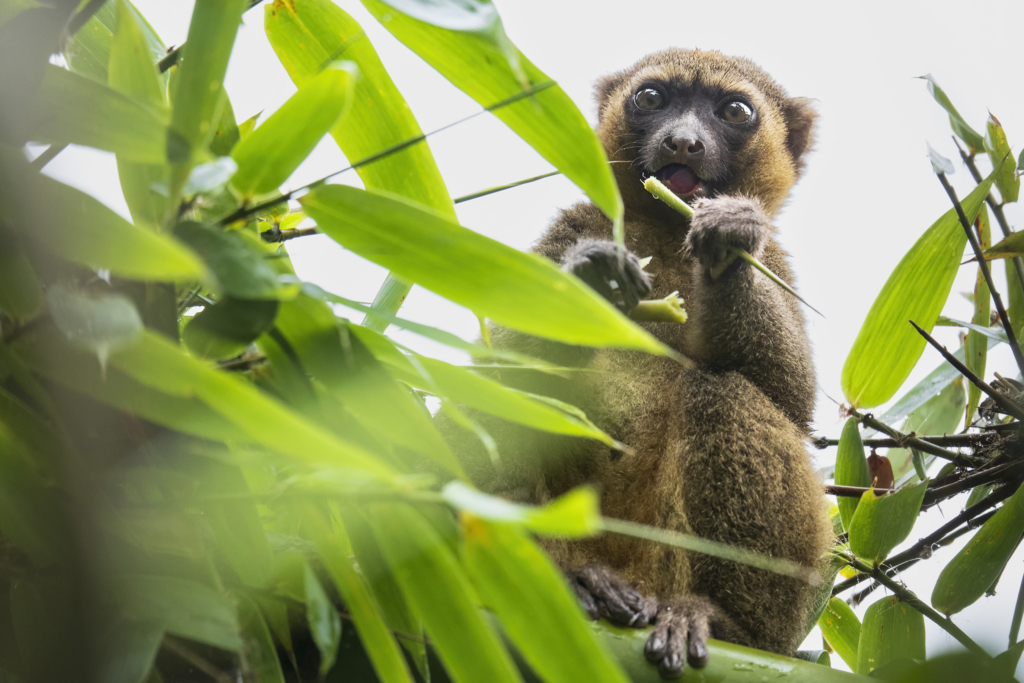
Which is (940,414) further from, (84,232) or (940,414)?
(84,232)

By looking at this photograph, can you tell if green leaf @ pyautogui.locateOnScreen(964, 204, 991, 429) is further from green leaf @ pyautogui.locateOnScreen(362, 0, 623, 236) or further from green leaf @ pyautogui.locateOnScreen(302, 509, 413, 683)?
green leaf @ pyautogui.locateOnScreen(302, 509, 413, 683)

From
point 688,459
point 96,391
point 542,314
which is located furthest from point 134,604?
point 688,459

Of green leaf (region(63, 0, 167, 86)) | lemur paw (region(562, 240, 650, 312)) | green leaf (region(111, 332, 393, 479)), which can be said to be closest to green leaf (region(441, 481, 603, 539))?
green leaf (region(111, 332, 393, 479))

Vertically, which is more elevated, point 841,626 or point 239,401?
point 239,401

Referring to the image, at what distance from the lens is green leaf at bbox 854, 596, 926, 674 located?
6.68 feet

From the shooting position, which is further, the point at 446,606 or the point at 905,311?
the point at 905,311

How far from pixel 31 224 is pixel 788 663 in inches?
50.4

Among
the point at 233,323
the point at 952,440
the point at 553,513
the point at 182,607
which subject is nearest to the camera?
the point at 553,513

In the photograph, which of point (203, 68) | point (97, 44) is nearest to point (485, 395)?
point (203, 68)

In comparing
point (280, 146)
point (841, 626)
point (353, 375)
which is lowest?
point (841, 626)

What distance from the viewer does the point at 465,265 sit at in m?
0.97

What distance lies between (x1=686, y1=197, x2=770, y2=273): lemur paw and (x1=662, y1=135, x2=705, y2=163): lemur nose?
68 cm

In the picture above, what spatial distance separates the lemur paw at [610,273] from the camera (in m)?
1.87

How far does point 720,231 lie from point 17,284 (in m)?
1.98
